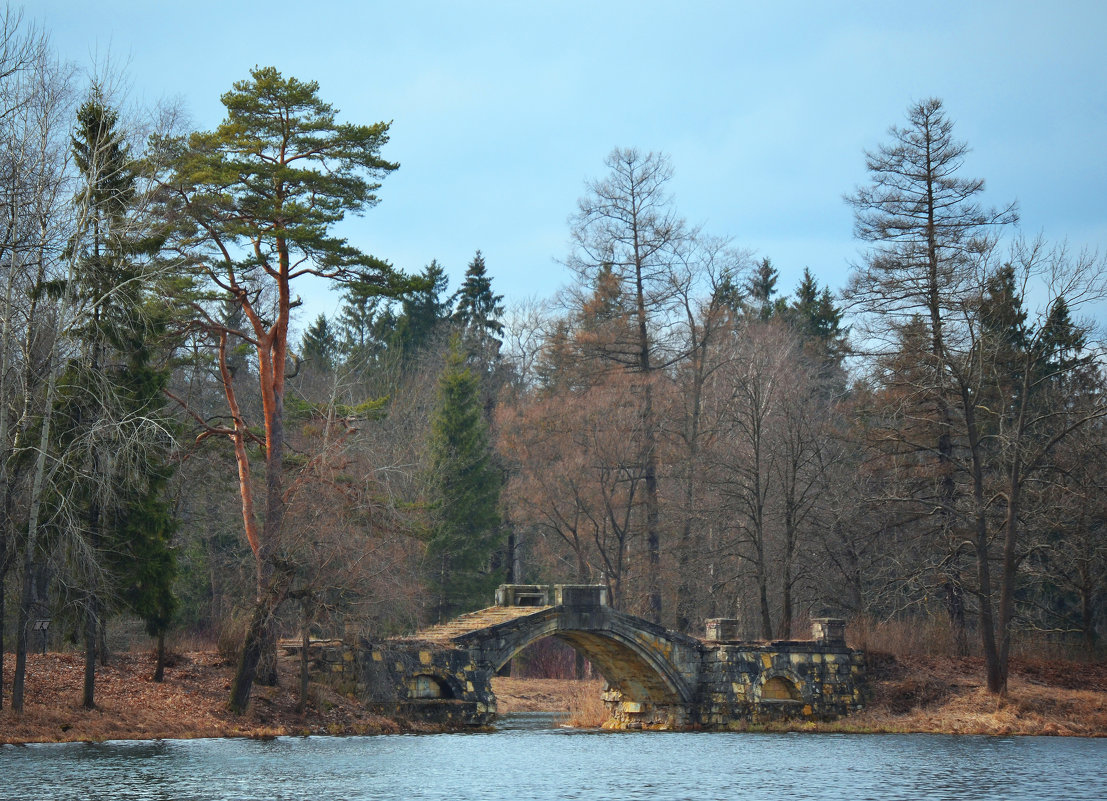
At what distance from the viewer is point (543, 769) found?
22.4 metres

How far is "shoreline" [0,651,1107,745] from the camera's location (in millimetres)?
23422

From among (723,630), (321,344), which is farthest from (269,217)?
(321,344)

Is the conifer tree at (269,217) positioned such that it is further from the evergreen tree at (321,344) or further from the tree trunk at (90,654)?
the evergreen tree at (321,344)

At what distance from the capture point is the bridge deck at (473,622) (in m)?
30.0

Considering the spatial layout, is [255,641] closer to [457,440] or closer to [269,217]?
[269,217]

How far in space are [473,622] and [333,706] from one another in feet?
17.3

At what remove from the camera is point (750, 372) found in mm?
39688

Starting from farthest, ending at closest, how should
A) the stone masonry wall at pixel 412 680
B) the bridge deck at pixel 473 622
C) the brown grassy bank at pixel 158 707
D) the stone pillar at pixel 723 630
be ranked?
the stone pillar at pixel 723 630, the bridge deck at pixel 473 622, the stone masonry wall at pixel 412 680, the brown grassy bank at pixel 158 707

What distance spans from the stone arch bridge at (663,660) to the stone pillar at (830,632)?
0.03m

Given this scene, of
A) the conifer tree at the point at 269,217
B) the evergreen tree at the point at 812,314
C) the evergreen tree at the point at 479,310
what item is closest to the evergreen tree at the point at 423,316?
the evergreen tree at the point at 479,310

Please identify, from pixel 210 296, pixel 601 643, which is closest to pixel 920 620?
pixel 601 643

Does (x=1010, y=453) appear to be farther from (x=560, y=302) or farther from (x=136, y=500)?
(x=136, y=500)

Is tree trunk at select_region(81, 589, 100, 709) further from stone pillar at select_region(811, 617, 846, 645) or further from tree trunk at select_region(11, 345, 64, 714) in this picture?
stone pillar at select_region(811, 617, 846, 645)

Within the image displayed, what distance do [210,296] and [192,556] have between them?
14218mm
